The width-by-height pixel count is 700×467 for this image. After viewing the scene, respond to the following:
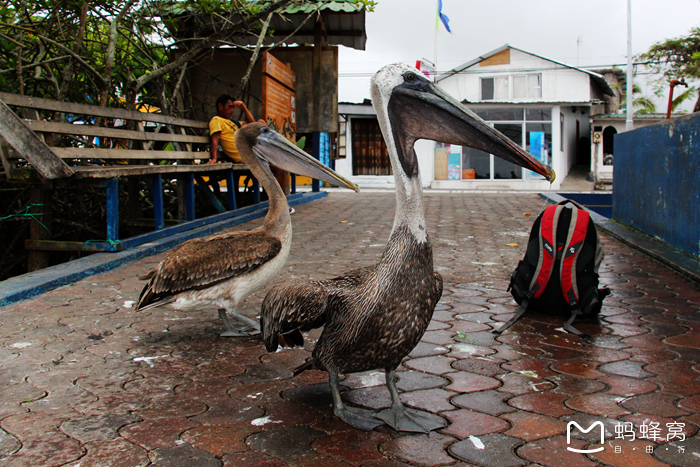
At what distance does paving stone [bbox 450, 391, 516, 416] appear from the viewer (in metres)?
2.69

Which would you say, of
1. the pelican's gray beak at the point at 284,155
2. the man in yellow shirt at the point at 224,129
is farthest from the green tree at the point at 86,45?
the pelican's gray beak at the point at 284,155

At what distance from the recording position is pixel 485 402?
277 cm

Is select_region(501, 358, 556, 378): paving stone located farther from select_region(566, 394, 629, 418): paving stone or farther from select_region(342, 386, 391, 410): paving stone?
select_region(342, 386, 391, 410): paving stone

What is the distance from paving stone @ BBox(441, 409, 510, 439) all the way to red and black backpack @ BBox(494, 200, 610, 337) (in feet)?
4.43

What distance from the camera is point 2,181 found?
697 cm

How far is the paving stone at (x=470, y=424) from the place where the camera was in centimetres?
247

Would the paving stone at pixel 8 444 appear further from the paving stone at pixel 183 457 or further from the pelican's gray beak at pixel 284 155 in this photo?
the pelican's gray beak at pixel 284 155

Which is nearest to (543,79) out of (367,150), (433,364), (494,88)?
(494,88)

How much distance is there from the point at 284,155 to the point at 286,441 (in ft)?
8.69

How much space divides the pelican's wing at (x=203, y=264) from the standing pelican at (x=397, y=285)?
1.25 metres

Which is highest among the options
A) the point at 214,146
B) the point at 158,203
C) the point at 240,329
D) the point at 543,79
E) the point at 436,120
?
the point at 543,79

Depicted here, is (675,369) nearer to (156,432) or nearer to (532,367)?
(532,367)

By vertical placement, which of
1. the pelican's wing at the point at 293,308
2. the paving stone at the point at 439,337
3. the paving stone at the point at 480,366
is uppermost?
the pelican's wing at the point at 293,308

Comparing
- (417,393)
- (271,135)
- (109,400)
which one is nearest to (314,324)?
(417,393)
